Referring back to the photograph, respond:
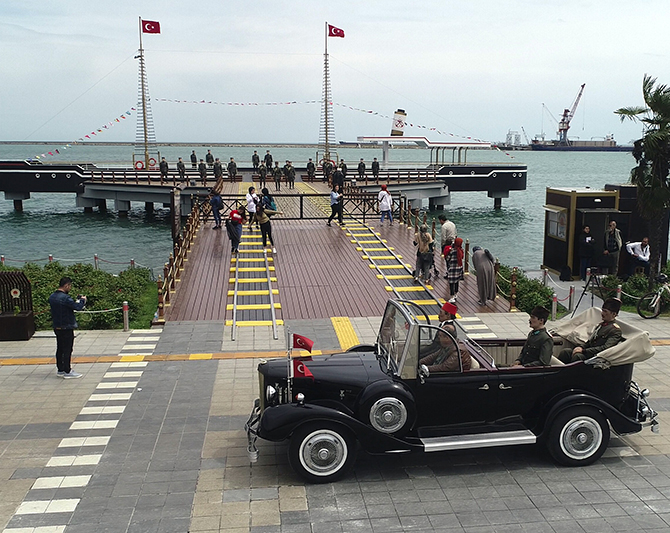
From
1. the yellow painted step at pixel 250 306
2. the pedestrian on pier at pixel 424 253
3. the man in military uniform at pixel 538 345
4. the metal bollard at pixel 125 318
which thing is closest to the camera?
Result: the man in military uniform at pixel 538 345

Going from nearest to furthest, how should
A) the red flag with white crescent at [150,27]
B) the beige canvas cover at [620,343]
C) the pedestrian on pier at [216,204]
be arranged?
the beige canvas cover at [620,343], the pedestrian on pier at [216,204], the red flag with white crescent at [150,27]

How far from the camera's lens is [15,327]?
1324 cm

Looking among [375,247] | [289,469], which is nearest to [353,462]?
[289,469]

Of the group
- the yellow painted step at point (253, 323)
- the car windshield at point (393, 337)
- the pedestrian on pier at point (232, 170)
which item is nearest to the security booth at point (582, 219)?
the yellow painted step at point (253, 323)

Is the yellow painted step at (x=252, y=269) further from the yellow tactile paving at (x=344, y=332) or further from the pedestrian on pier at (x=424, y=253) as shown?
the yellow tactile paving at (x=344, y=332)

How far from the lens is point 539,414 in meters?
8.12

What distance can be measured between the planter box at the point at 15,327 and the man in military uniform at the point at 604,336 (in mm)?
10241

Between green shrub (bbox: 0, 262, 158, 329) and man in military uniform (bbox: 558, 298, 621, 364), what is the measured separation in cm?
943

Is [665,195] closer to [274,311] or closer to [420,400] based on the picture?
[274,311]

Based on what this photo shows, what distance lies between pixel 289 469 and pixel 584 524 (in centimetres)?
329

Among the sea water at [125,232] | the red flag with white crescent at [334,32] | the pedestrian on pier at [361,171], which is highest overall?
the red flag with white crescent at [334,32]

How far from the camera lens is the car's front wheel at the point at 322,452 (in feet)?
24.5

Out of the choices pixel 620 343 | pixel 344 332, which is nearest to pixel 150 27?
pixel 344 332

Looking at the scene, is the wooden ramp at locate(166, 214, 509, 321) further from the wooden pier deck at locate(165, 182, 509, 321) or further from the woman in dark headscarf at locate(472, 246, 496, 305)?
the woman in dark headscarf at locate(472, 246, 496, 305)
